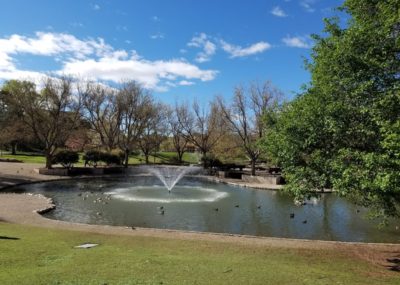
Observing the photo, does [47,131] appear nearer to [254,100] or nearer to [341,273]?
[254,100]

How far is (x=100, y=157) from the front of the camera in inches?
2074

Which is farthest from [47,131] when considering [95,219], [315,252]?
[315,252]

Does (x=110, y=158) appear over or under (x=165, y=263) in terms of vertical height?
over

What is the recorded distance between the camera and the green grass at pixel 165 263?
9531 mm

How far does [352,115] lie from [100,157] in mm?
44682

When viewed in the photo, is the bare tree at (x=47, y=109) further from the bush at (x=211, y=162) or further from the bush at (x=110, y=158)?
the bush at (x=211, y=162)

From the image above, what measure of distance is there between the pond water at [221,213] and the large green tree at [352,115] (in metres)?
7.05

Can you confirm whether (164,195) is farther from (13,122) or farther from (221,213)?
(13,122)

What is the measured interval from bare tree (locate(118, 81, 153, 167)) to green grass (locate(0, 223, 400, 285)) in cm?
4962

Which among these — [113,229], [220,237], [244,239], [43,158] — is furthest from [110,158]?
[244,239]

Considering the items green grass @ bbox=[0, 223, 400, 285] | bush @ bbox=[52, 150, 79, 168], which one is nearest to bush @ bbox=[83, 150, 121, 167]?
bush @ bbox=[52, 150, 79, 168]

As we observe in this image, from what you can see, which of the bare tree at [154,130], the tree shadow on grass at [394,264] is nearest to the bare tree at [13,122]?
the bare tree at [154,130]

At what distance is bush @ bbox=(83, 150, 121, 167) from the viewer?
5159 cm

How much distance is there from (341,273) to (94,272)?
680 cm
